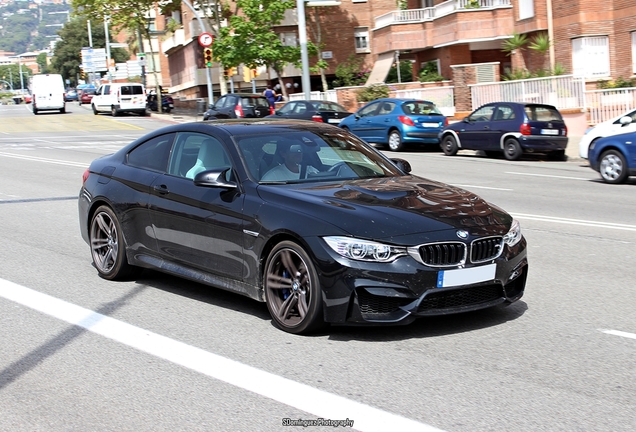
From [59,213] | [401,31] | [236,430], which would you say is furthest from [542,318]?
[401,31]

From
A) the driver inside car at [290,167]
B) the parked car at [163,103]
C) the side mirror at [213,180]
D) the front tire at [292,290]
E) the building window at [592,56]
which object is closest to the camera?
the front tire at [292,290]

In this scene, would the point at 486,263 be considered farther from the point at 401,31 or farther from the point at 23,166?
the point at 401,31

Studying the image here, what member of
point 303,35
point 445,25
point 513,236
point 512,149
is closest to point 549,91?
point 512,149

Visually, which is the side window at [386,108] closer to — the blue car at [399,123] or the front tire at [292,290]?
the blue car at [399,123]

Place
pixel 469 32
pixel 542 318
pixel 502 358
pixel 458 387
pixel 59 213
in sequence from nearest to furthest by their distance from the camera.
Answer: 1. pixel 458 387
2. pixel 502 358
3. pixel 542 318
4. pixel 59 213
5. pixel 469 32

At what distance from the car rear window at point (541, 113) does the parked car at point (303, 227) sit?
51.0ft

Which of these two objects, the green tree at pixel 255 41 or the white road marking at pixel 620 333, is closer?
the white road marking at pixel 620 333

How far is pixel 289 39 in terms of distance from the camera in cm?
5741

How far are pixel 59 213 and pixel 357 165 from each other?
696 cm

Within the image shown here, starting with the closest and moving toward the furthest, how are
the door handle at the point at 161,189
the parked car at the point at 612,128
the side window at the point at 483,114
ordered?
the door handle at the point at 161,189, the parked car at the point at 612,128, the side window at the point at 483,114

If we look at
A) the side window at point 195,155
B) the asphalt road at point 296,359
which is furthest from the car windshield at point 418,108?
the side window at point 195,155

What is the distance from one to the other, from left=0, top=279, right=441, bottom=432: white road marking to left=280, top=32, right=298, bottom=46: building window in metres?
51.1

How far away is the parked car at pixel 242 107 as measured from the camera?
34.3 m

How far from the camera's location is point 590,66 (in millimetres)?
33031
